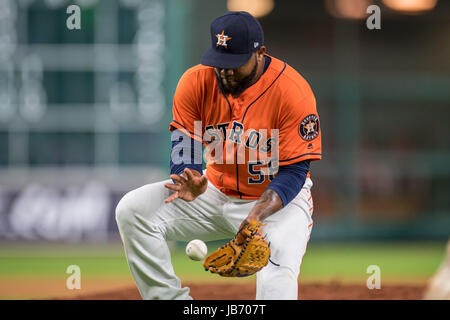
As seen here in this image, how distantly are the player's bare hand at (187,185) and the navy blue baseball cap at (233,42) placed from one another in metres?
0.66

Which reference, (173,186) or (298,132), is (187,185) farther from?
(298,132)

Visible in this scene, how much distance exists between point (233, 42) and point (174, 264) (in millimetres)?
4718

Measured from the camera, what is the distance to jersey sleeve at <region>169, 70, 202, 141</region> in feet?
12.1

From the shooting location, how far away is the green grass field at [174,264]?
6.24 meters

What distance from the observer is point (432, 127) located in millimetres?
10070

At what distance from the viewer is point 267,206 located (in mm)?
3283

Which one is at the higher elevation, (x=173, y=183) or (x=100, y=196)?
(x=173, y=183)

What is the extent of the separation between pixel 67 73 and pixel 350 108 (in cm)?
433

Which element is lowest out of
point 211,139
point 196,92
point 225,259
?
point 225,259

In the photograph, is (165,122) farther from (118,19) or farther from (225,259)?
(225,259)

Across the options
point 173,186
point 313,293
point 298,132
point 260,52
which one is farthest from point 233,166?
point 313,293

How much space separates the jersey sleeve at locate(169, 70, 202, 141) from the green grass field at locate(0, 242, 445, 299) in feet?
8.15
